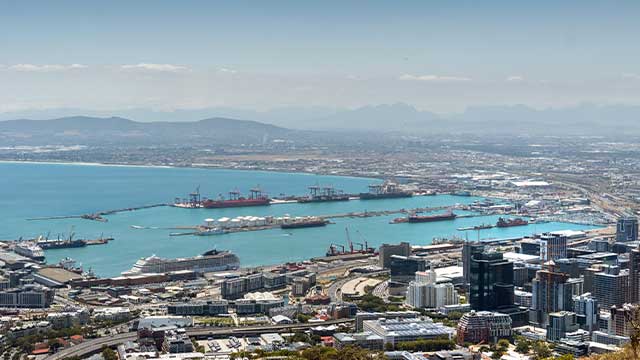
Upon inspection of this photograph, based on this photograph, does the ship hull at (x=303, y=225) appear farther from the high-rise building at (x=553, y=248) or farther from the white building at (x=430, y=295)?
the white building at (x=430, y=295)

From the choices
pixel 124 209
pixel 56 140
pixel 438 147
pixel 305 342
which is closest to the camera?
pixel 305 342

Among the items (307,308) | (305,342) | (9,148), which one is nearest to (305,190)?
(307,308)

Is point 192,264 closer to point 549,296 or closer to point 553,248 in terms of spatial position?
point 553,248

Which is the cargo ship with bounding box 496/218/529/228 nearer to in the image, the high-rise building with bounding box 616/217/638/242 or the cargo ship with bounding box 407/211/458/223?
the cargo ship with bounding box 407/211/458/223

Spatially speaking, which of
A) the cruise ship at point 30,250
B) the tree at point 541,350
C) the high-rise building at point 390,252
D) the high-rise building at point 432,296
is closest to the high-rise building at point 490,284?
the high-rise building at point 432,296

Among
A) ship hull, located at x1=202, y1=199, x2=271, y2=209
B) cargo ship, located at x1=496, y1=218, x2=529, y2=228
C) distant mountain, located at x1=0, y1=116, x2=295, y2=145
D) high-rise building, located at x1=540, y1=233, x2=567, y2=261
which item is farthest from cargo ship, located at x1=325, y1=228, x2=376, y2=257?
distant mountain, located at x1=0, y1=116, x2=295, y2=145

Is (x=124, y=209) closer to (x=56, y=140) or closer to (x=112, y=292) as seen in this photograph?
(x=112, y=292)
